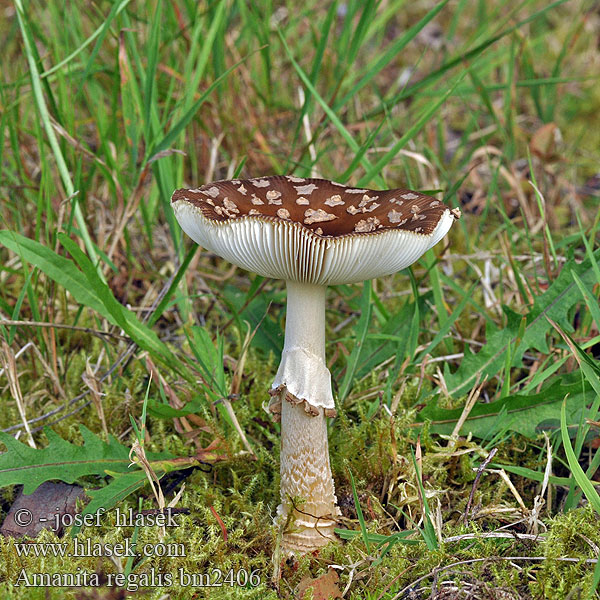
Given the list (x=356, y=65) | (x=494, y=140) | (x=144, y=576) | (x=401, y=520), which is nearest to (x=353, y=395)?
(x=401, y=520)

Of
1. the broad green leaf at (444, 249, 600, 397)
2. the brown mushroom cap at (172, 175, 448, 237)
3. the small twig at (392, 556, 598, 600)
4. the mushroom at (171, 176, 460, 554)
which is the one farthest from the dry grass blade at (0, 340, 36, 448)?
the broad green leaf at (444, 249, 600, 397)

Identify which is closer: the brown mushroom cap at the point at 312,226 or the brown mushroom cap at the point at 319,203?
the brown mushroom cap at the point at 312,226

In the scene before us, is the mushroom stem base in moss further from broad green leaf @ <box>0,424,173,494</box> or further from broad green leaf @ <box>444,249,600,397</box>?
broad green leaf @ <box>444,249,600,397</box>

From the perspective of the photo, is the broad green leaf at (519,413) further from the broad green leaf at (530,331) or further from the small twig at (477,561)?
the small twig at (477,561)

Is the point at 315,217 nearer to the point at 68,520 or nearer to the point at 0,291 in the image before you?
the point at 68,520

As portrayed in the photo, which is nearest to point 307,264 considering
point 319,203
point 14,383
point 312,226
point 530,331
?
point 312,226

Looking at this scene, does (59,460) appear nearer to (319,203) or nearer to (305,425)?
(305,425)

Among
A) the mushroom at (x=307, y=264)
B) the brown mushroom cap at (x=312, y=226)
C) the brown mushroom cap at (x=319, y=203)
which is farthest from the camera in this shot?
the brown mushroom cap at (x=319, y=203)
